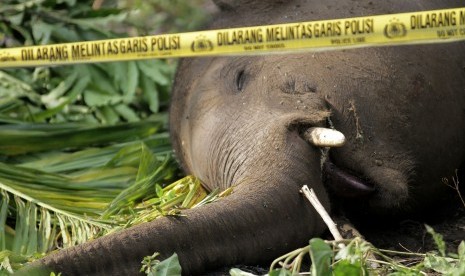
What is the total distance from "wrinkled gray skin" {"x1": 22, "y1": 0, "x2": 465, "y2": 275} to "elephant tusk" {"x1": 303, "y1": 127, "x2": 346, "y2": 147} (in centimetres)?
4

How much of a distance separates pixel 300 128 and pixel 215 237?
91cm

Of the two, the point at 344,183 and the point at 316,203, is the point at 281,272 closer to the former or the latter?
the point at 316,203

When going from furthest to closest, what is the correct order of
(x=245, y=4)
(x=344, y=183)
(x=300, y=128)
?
(x=245, y=4) → (x=344, y=183) → (x=300, y=128)

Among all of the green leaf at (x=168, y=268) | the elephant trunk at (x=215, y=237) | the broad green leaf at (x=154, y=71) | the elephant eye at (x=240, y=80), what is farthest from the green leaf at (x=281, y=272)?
the broad green leaf at (x=154, y=71)

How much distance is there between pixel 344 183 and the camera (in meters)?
5.29

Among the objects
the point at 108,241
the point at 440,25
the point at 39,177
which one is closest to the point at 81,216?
the point at 39,177

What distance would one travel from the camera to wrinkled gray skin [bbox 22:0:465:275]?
4.62 meters

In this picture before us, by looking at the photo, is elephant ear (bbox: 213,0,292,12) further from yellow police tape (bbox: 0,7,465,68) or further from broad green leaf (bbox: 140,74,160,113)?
broad green leaf (bbox: 140,74,160,113)

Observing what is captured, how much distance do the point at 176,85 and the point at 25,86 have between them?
5.00ft

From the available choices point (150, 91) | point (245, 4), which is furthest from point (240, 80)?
point (150, 91)

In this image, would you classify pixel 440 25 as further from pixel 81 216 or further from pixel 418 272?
pixel 81 216

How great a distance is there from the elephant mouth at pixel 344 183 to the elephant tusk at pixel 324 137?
0.58 feet

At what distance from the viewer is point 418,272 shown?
383cm

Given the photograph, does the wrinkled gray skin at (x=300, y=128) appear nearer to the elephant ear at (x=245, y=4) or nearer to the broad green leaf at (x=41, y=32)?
the elephant ear at (x=245, y=4)
